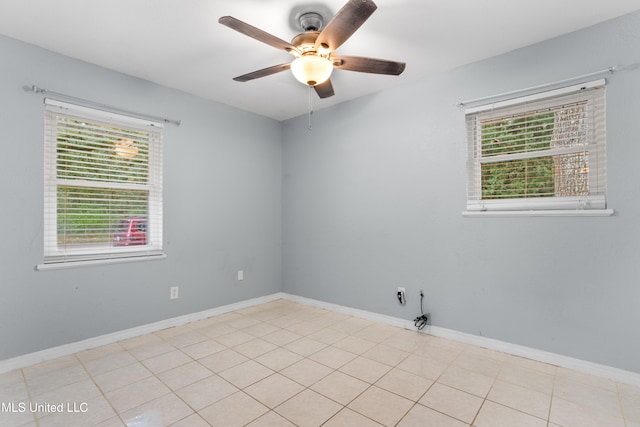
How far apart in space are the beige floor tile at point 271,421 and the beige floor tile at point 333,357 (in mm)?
669

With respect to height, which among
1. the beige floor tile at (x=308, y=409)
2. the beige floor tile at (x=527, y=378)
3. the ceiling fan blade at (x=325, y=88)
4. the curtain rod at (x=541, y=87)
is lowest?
the beige floor tile at (x=308, y=409)

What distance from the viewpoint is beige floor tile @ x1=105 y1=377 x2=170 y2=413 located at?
72.9 inches

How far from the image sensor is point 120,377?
2.16 m

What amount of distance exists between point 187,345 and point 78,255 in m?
1.18

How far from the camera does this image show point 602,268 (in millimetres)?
2172

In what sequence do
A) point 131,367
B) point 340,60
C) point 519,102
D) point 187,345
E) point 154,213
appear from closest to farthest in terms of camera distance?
point 340,60 → point 131,367 → point 519,102 → point 187,345 → point 154,213

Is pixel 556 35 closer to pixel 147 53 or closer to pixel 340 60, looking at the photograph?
pixel 340 60

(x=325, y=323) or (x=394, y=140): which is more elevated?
(x=394, y=140)

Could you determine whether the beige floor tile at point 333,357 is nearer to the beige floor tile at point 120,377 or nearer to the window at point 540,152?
the beige floor tile at point 120,377

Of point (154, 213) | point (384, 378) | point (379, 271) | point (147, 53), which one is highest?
point (147, 53)

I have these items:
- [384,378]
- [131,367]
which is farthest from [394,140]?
[131,367]

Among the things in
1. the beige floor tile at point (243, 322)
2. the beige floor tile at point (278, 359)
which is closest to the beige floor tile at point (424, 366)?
the beige floor tile at point (278, 359)

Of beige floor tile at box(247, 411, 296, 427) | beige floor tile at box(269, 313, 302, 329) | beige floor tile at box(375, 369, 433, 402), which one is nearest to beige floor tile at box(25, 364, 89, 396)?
beige floor tile at box(247, 411, 296, 427)

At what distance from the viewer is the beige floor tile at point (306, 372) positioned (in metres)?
2.14
